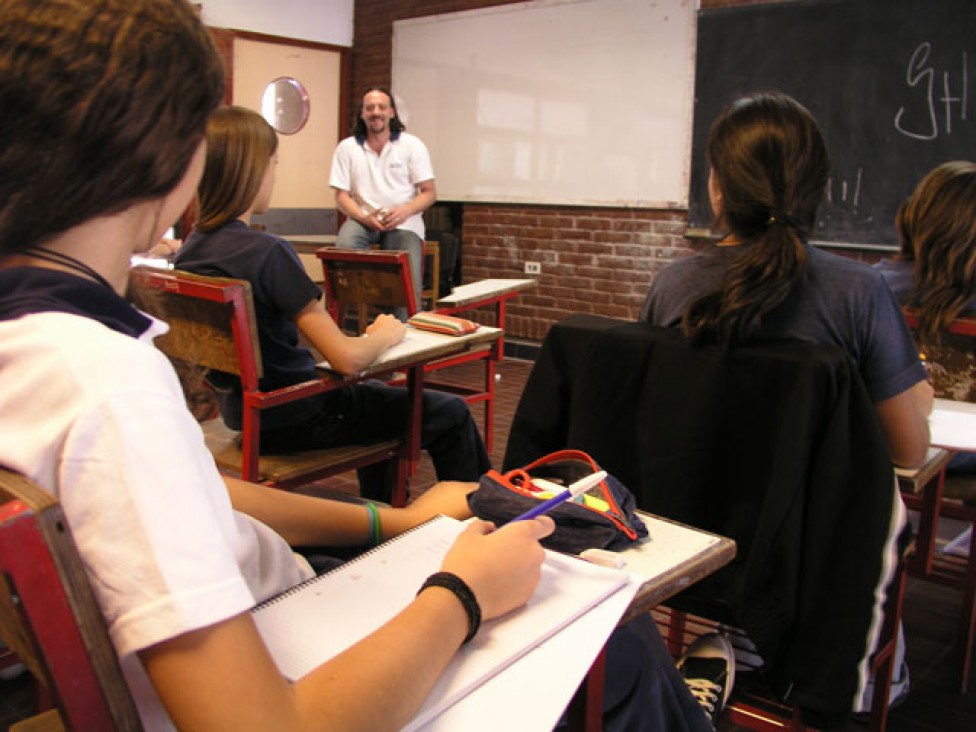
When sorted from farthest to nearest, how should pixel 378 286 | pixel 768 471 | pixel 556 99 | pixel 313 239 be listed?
pixel 313 239 < pixel 556 99 < pixel 378 286 < pixel 768 471

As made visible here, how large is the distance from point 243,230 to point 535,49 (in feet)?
15.1

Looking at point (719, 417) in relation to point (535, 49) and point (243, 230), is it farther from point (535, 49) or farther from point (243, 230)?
point (535, 49)

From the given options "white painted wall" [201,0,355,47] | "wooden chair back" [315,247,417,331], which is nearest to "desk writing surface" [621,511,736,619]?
"wooden chair back" [315,247,417,331]

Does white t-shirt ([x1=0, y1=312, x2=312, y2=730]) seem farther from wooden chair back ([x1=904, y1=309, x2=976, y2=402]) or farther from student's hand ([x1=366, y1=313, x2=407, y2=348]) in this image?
wooden chair back ([x1=904, y1=309, x2=976, y2=402])

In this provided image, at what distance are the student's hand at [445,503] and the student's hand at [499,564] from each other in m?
0.27

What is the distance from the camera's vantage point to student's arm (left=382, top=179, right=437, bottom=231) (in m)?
5.27

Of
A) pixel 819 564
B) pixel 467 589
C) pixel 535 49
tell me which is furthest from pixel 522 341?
pixel 467 589

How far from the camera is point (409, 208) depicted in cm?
531

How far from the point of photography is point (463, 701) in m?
0.74

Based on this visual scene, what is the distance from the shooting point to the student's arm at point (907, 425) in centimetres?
149

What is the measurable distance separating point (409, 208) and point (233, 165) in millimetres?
3113

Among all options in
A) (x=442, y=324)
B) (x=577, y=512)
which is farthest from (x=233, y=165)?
(x=577, y=512)

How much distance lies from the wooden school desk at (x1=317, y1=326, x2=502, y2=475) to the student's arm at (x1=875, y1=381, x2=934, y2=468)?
3.62ft

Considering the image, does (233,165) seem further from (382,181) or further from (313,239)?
(313,239)
